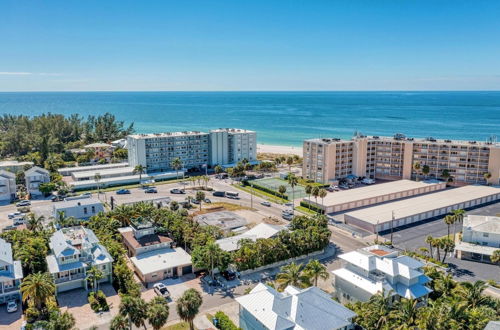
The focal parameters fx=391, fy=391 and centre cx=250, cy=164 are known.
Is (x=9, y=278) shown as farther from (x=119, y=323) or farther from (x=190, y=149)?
(x=190, y=149)

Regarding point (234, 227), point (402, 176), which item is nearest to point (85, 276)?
point (234, 227)

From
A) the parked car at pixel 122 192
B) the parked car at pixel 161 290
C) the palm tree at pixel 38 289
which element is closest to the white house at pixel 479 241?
the parked car at pixel 161 290

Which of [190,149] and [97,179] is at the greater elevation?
[190,149]

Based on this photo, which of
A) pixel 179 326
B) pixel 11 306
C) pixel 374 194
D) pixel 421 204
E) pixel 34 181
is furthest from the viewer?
pixel 34 181

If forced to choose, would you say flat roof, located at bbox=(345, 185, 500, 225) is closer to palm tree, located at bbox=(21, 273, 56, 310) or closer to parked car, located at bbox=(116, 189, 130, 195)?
palm tree, located at bbox=(21, 273, 56, 310)

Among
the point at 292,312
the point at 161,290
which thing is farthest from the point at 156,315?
the point at 161,290

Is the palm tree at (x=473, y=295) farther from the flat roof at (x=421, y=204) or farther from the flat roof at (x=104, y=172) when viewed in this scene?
the flat roof at (x=104, y=172)

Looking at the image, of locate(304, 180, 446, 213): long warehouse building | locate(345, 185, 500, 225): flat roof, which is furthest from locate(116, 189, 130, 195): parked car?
locate(345, 185, 500, 225): flat roof
